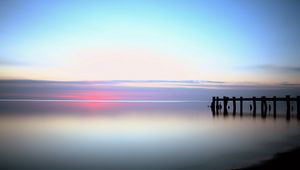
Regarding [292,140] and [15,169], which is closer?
[15,169]

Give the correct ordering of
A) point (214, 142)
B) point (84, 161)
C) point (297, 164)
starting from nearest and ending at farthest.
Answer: point (297, 164) < point (84, 161) < point (214, 142)

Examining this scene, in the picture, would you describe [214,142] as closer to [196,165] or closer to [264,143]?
[264,143]

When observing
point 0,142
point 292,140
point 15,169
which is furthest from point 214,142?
point 0,142

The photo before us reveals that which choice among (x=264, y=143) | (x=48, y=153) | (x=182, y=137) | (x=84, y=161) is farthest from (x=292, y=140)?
(x=48, y=153)

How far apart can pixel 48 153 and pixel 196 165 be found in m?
8.30

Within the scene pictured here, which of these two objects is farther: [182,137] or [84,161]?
[182,137]

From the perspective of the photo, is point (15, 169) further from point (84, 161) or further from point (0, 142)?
point (0, 142)

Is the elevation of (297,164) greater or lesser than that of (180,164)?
greater

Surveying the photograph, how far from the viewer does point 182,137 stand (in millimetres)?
22781

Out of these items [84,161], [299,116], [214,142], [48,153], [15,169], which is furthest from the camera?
[299,116]

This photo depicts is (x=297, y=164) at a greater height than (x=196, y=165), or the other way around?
(x=297, y=164)

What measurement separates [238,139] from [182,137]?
405 centimetres

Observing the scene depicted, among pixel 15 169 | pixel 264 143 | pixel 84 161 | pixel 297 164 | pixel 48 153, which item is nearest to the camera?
pixel 297 164

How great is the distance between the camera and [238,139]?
842 inches
